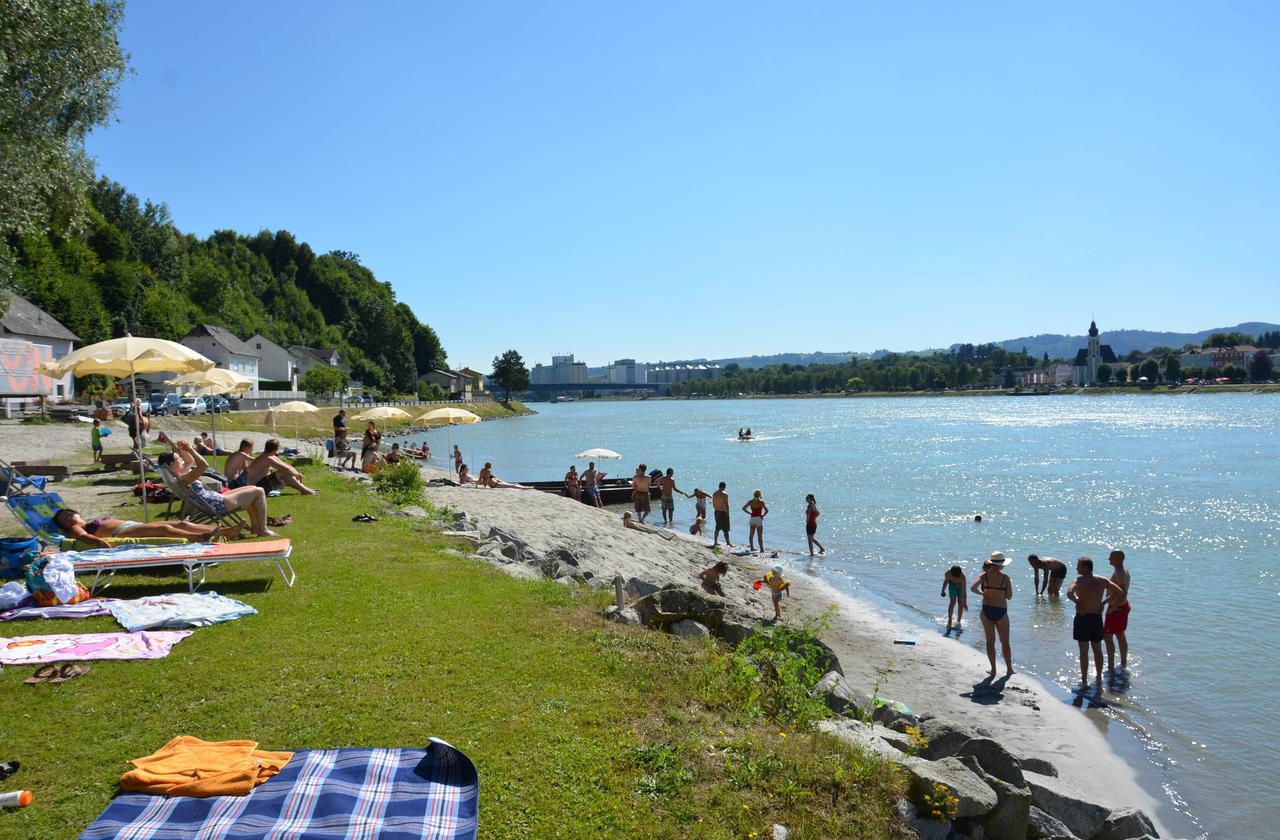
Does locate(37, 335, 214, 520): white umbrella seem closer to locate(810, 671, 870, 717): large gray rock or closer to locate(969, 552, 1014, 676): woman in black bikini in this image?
locate(810, 671, 870, 717): large gray rock

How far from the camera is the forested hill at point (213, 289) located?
187ft

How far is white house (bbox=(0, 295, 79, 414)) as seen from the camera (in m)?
12.8

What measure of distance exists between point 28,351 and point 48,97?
707cm

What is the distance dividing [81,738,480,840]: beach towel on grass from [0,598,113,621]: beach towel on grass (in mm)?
3886

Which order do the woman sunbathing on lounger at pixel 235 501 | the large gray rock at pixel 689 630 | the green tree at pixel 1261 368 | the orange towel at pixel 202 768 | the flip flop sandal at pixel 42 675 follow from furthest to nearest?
the green tree at pixel 1261 368, the woman sunbathing on lounger at pixel 235 501, the large gray rock at pixel 689 630, the flip flop sandal at pixel 42 675, the orange towel at pixel 202 768

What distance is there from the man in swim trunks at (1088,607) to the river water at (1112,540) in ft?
1.69

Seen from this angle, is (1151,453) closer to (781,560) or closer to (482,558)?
(781,560)

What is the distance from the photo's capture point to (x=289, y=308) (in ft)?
421

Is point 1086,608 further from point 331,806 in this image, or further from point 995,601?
point 331,806

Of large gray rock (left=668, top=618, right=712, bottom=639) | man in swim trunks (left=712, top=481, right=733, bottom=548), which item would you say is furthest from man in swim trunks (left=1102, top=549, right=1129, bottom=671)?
man in swim trunks (left=712, top=481, right=733, bottom=548)

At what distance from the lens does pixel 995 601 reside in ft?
37.5

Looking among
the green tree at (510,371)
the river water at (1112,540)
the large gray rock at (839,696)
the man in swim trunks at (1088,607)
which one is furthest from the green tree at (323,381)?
the large gray rock at (839,696)

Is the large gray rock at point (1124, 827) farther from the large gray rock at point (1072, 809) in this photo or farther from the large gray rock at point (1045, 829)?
the large gray rock at point (1045, 829)

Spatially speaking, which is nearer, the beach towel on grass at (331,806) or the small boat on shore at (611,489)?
the beach towel on grass at (331,806)
